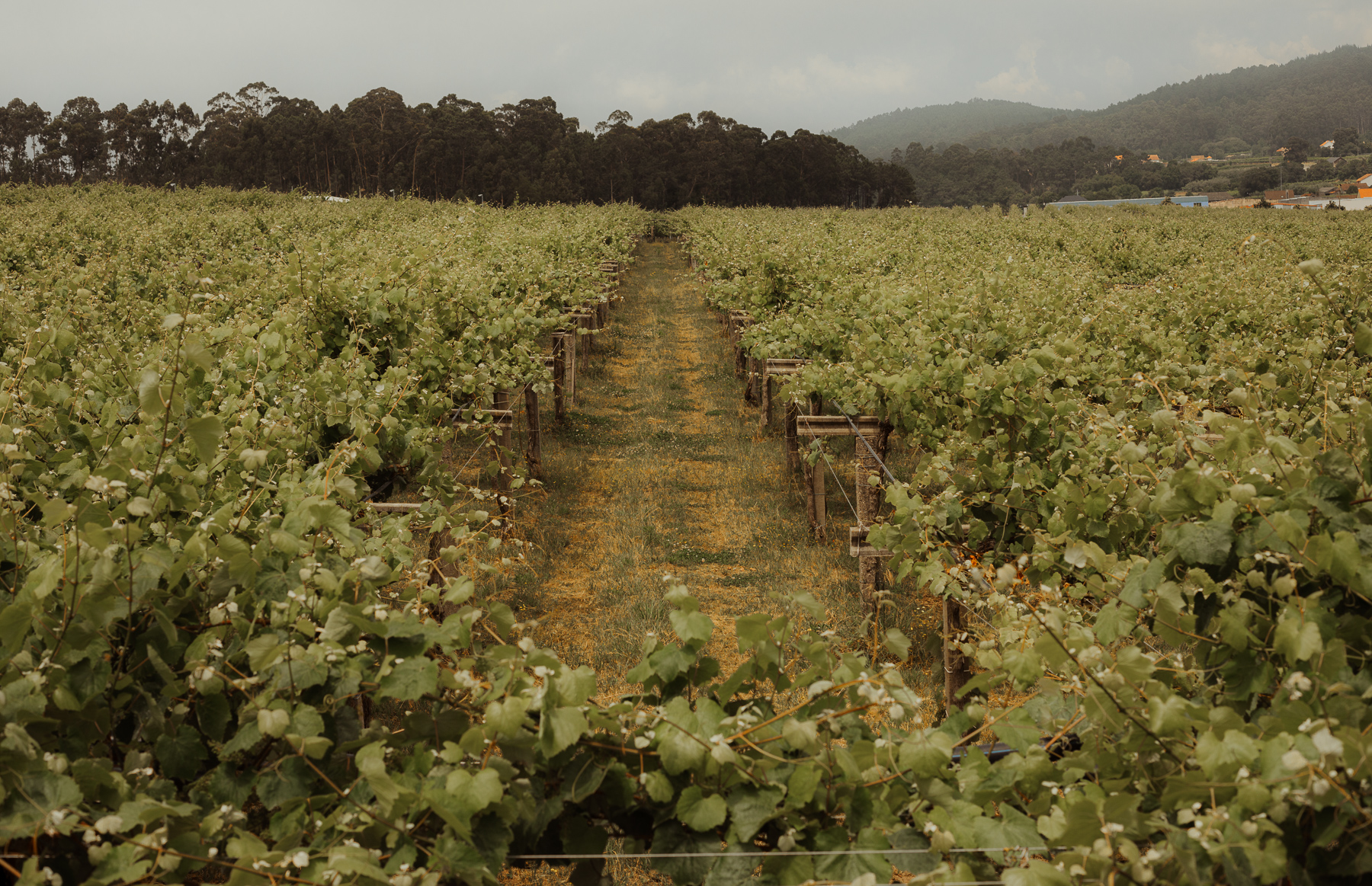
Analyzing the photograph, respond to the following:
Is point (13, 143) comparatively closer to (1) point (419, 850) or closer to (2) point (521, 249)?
(2) point (521, 249)

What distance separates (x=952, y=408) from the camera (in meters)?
5.13

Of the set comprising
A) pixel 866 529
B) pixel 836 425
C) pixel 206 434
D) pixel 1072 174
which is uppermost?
pixel 1072 174

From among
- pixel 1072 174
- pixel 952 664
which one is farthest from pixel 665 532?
pixel 1072 174

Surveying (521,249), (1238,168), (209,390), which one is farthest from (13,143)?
(1238,168)

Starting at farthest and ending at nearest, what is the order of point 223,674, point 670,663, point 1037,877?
point 223,674, point 670,663, point 1037,877

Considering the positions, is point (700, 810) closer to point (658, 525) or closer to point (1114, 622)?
point (1114, 622)

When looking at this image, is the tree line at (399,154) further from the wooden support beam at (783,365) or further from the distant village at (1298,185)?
the wooden support beam at (783,365)

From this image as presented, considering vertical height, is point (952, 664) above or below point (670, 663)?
below

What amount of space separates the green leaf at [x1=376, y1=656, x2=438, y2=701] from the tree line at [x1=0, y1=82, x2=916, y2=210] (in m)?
69.3

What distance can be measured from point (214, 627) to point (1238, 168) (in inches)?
7192

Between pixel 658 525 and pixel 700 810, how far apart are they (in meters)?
7.08

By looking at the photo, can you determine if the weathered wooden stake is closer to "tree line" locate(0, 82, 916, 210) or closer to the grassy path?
the grassy path

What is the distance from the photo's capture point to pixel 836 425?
8000 millimetres

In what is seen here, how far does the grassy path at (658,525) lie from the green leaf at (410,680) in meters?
1.85
